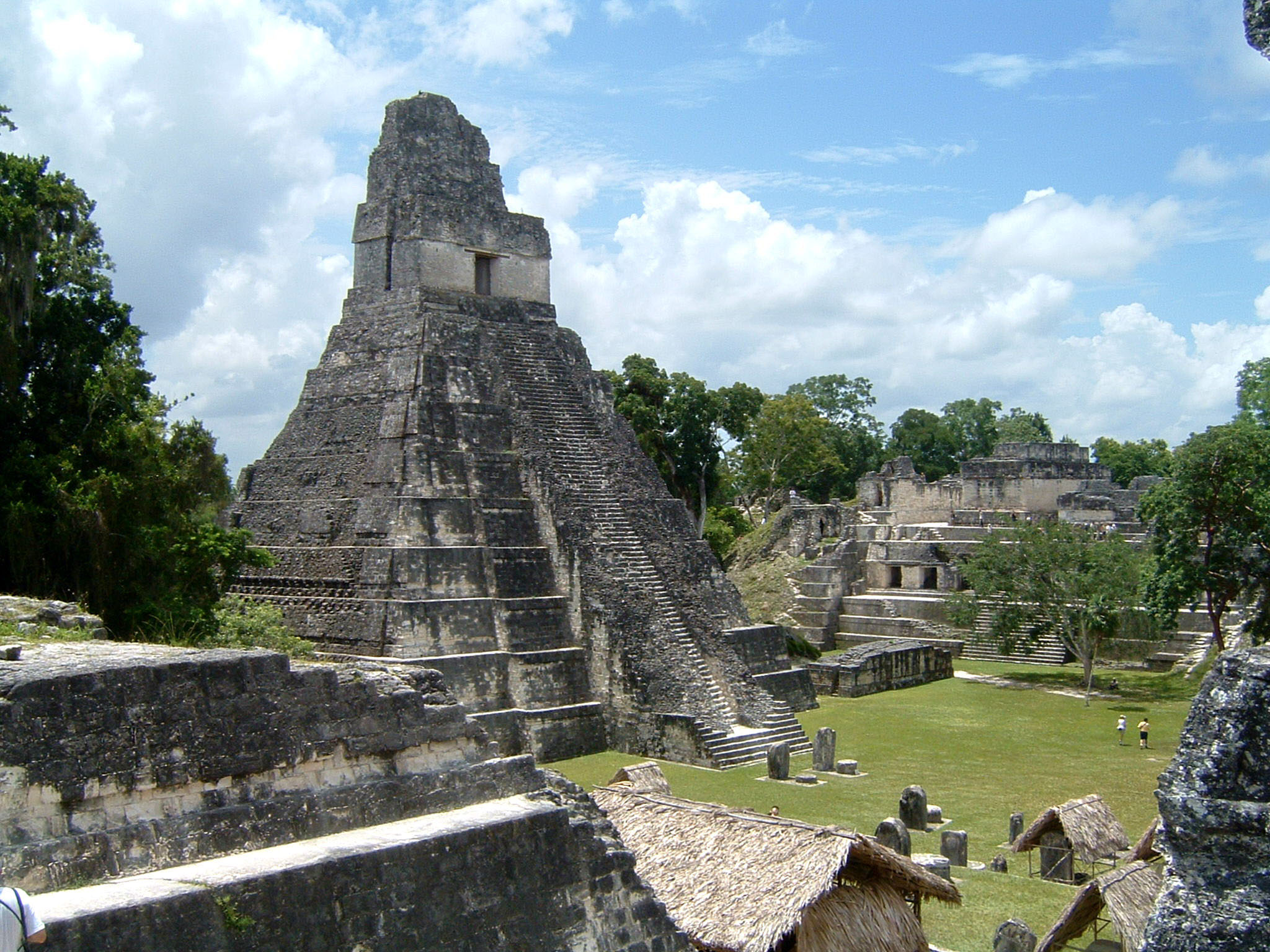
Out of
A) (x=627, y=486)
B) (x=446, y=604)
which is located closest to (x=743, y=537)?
(x=627, y=486)

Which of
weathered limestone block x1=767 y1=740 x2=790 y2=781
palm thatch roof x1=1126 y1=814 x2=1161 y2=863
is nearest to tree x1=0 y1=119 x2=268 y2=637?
weathered limestone block x1=767 y1=740 x2=790 y2=781

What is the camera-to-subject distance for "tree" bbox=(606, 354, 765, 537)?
37875mm

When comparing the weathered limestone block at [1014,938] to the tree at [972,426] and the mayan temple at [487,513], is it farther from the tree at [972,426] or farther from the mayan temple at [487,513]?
the tree at [972,426]

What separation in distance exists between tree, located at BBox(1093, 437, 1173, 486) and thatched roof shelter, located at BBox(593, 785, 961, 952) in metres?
53.4

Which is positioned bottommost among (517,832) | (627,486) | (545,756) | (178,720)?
(545,756)

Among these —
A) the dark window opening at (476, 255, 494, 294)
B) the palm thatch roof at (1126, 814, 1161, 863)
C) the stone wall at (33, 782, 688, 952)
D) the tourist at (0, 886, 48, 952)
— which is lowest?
the palm thatch roof at (1126, 814, 1161, 863)

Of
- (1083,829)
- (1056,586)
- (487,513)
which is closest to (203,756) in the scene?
(1083,829)

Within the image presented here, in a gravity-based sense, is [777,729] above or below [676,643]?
below

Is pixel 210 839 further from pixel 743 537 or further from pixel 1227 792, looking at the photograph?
pixel 743 537

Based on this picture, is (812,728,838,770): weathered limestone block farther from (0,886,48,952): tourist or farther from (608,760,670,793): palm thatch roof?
(0,886,48,952): tourist

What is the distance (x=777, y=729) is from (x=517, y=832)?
11.5 meters

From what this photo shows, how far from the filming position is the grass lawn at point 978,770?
12.0m

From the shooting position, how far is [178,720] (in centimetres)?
667

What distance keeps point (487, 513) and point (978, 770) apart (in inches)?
336
